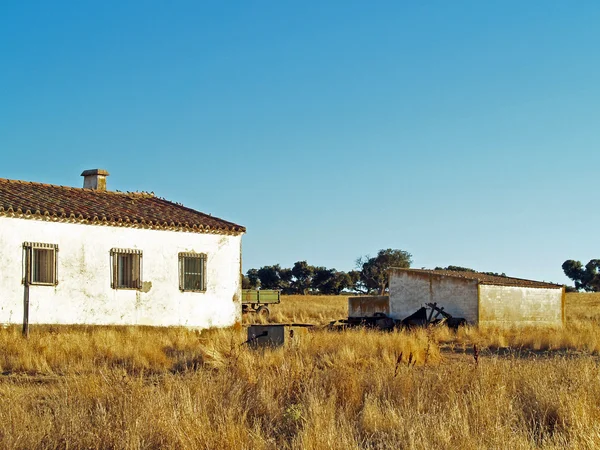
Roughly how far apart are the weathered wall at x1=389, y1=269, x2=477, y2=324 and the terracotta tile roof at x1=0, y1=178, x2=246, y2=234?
7.66 meters

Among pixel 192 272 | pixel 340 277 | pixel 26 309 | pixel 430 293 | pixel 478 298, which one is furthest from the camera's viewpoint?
pixel 340 277

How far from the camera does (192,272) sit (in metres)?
22.3

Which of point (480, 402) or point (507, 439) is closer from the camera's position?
point (507, 439)

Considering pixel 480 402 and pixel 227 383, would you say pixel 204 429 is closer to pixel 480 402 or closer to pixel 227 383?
pixel 227 383

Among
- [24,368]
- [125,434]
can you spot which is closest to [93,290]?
[24,368]

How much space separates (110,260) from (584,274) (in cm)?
7144

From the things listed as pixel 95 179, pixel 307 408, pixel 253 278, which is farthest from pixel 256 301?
pixel 253 278

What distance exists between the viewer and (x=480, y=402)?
7.69 metres

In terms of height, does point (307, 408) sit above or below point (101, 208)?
below

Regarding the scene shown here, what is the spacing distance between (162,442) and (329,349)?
809 centimetres

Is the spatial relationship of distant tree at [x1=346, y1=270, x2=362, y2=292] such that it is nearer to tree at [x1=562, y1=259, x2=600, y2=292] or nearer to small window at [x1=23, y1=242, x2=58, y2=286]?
tree at [x1=562, y1=259, x2=600, y2=292]

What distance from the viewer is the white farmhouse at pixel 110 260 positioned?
60.6 ft

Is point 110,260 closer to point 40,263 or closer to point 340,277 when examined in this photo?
point 40,263

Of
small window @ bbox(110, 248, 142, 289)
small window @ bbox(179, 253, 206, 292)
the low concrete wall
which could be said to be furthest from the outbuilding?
small window @ bbox(110, 248, 142, 289)
